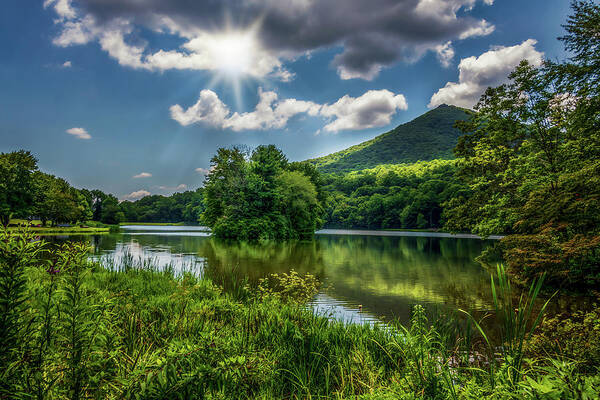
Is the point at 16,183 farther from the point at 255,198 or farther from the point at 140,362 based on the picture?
the point at 140,362

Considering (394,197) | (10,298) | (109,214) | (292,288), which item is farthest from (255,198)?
(109,214)

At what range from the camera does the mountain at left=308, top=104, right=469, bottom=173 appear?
156 metres

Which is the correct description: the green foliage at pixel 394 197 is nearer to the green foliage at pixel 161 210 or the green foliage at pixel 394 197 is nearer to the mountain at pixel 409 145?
the mountain at pixel 409 145

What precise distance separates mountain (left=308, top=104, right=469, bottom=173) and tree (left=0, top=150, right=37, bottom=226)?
140614 mm

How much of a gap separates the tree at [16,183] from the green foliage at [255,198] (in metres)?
23.2

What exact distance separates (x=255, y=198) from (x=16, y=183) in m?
31.2

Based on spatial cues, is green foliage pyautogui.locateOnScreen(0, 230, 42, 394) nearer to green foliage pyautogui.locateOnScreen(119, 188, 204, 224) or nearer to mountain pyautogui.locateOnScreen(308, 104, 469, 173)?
green foliage pyautogui.locateOnScreen(119, 188, 204, 224)

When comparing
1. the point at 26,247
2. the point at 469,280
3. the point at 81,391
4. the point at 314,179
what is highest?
the point at 314,179

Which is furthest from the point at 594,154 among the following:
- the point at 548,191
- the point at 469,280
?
the point at 469,280

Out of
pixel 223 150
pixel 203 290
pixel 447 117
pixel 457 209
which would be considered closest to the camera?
pixel 203 290

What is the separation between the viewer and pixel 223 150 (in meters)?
41.6

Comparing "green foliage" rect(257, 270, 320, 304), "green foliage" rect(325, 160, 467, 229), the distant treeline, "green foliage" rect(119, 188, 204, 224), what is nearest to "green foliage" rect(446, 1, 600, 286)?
"green foliage" rect(257, 270, 320, 304)

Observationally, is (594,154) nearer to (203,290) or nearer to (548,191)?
(548,191)

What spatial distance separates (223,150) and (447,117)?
179 metres
